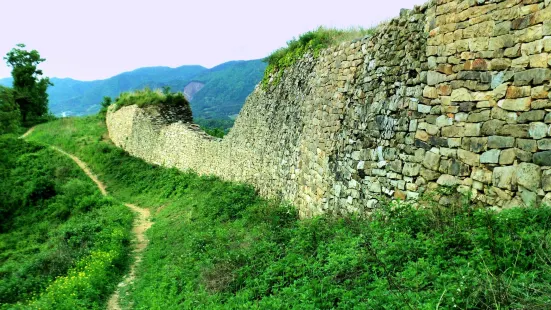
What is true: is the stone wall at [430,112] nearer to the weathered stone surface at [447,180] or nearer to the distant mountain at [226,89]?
the weathered stone surface at [447,180]

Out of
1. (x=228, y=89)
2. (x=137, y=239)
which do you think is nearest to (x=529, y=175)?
(x=137, y=239)

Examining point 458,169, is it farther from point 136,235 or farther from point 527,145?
point 136,235

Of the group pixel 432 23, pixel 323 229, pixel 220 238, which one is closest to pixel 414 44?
pixel 432 23

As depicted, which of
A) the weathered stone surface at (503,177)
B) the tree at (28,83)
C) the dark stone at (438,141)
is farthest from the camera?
the tree at (28,83)

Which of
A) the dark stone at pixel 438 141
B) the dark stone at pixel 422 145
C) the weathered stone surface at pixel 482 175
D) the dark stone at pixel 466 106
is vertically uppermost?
the dark stone at pixel 466 106

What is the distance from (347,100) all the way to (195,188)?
398 inches

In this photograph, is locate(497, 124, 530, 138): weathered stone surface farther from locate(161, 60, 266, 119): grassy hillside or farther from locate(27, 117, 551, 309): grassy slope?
locate(161, 60, 266, 119): grassy hillside

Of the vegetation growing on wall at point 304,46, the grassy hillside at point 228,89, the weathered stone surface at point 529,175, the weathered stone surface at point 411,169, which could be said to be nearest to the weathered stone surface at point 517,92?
the weathered stone surface at point 529,175

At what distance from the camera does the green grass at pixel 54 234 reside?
30.7ft

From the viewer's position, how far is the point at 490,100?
4883 millimetres

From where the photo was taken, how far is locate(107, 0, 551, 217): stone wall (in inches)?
175

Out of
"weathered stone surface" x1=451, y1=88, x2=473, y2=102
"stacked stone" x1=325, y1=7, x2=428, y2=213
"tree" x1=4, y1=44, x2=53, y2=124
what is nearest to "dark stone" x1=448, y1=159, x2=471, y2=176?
"stacked stone" x1=325, y1=7, x2=428, y2=213

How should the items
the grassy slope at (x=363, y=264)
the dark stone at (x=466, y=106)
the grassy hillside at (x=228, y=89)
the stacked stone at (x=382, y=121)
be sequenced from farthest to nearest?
the grassy hillside at (x=228, y=89), the stacked stone at (x=382, y=121), the dark stone at (x=466, y=106), the grassy slope at (x=363, y=264)

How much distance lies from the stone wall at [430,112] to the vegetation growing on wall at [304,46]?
371 mm
